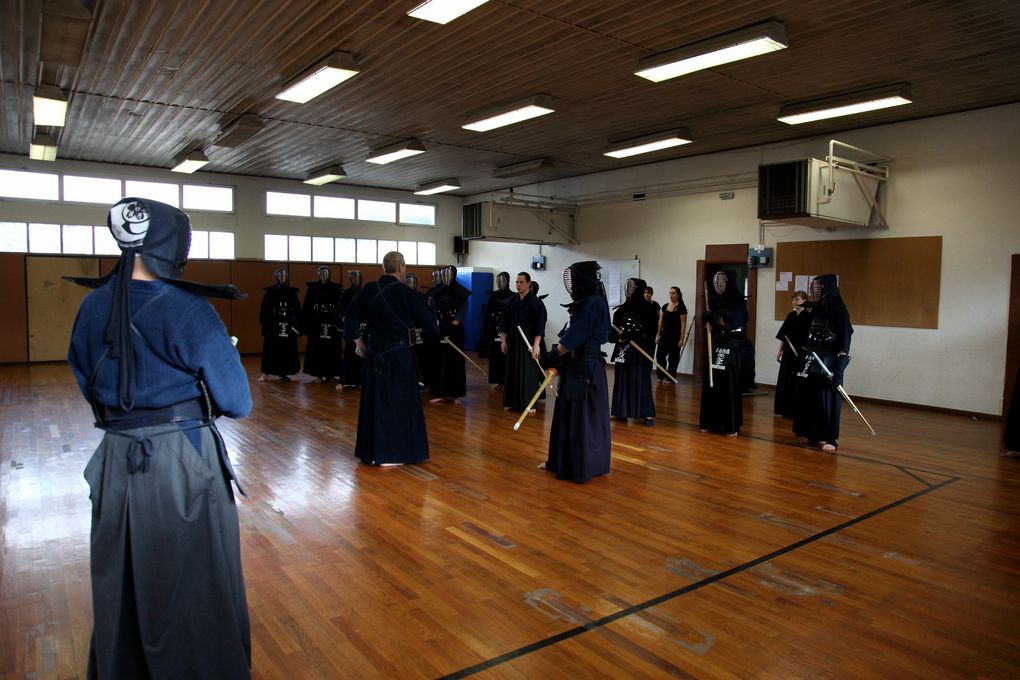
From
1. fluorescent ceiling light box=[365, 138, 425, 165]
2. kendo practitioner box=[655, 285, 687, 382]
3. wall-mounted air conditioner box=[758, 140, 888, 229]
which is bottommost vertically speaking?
kendo practitioner box=[655, 285, 687, 382]

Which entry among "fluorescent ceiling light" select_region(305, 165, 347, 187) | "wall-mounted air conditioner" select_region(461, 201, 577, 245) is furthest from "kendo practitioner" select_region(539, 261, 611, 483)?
"fluorescent ceiling light" select_region(305, 165, 347, 187)

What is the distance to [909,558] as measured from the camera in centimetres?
386

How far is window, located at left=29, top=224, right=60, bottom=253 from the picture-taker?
12.4 m

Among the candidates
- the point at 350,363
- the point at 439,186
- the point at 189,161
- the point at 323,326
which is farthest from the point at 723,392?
the point at 189,161

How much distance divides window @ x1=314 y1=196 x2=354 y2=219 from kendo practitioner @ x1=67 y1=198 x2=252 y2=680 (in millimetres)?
13761

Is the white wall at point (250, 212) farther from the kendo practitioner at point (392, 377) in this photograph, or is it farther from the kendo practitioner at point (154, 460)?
the kendo practitioner at point (154, 460)

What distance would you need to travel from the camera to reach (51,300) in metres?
12.6

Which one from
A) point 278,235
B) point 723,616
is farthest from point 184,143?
point 723,616

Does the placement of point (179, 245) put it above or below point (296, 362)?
above

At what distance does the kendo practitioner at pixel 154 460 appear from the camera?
2080 mm

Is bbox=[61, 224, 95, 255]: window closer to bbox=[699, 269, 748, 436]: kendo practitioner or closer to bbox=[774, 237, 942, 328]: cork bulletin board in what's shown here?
bbox=[699, 269, 748, 436]: kendo practitioner

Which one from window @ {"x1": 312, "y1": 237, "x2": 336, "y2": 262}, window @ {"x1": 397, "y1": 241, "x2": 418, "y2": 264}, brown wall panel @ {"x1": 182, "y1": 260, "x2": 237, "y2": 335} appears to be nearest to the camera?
brown wall panel @ {"x1": 182, "y1": 260, "x2": 237, "y2": 335}

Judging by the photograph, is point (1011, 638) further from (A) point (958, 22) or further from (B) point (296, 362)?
(B) point (296, 362)

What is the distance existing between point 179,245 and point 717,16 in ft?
16.3
